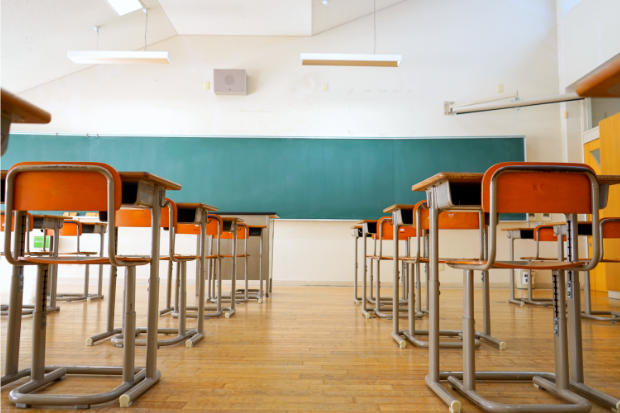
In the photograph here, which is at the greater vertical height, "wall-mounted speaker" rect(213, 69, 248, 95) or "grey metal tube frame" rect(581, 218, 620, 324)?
"wall-mounted speaker" rect(213, 69, 248, 95)

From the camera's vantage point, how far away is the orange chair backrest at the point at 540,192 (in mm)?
1447

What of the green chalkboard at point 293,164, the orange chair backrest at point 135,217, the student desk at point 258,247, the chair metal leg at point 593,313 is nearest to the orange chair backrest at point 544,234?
the chair metal leg at point 593,313

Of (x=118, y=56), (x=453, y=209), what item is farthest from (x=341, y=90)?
(x=453, y=209)

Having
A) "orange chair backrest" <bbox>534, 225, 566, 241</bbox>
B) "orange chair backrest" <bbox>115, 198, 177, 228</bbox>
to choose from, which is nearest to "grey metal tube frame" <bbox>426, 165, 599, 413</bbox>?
"orange chair backrest" <bbox>115, 198, 177, 228</bbox>

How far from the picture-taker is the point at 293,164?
6.04 metres

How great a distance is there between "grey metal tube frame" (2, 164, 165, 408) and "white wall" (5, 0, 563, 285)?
14.0 feet

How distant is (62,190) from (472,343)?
160cm

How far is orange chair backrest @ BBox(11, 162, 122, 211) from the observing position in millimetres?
1493

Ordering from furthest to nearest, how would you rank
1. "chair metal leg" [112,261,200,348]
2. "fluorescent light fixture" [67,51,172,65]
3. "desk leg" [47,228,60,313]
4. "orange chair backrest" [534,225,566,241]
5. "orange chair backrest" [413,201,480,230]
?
"fluorescent light fixture" [67,51,172,65] → "orange chair backrest" [534,225,566,241] → "desk leg" [47,228,60,313] → "orange chair backrest" [413,201,480,230] → "chair metal leg" [112,261,200,348]

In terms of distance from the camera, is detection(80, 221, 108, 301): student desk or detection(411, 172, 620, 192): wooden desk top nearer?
detection(411, 172, 620, 192): wooden desk top

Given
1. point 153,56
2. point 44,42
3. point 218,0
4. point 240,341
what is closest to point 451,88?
point 218,0

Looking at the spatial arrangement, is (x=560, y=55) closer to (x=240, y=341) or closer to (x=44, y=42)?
(x=240, y=341)

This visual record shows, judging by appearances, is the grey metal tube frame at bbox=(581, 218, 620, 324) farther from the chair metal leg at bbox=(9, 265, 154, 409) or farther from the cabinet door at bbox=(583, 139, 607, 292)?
the chair metal leg at bbox=(9, 265, 154, 409)

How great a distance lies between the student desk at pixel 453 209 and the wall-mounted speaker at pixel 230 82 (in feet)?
15.6
